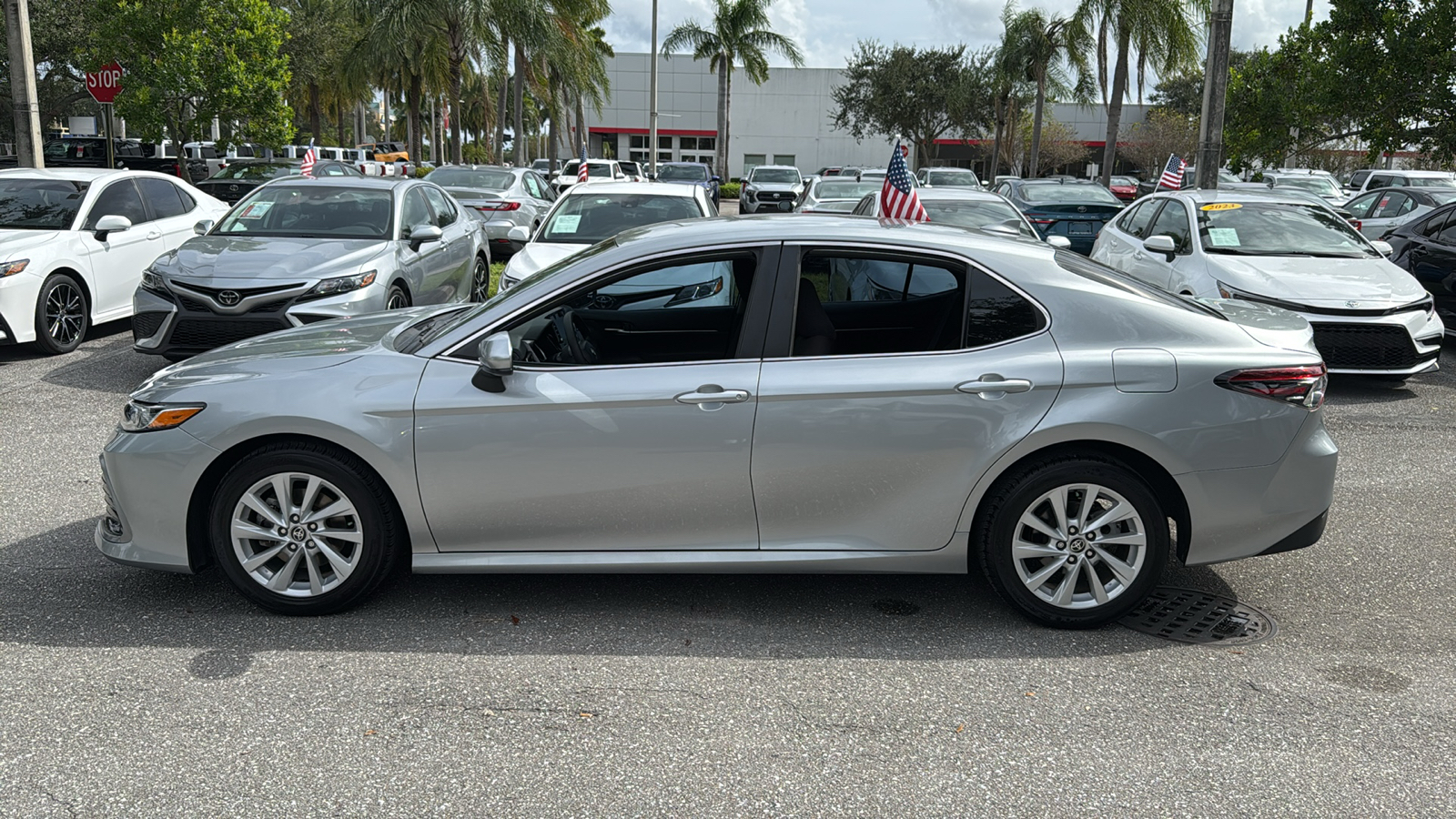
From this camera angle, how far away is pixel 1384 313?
9.05m

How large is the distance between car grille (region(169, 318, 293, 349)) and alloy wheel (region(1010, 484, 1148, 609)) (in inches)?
239

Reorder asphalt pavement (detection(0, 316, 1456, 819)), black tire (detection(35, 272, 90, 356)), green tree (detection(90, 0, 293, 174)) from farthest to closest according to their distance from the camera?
green tree (detection(90, 0, 293, 174)) → black tire (detection(35, 272, 90, 356)) → asphalt pavement (detection(0, 316, 1456, 819))

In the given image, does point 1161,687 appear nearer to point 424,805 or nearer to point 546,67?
point 424,805

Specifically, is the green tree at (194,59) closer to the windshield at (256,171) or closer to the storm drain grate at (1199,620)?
the windshield at (256,171)

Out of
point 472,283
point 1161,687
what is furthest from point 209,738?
point 472,283

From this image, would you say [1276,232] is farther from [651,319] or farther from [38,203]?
[38,203]

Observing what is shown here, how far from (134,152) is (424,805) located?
35219 mm

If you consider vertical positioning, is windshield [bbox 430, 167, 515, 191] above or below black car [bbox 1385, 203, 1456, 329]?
above

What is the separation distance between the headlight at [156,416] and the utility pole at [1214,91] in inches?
531

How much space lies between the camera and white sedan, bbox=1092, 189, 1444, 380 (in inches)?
358

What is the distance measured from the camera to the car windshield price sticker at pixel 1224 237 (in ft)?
33.1

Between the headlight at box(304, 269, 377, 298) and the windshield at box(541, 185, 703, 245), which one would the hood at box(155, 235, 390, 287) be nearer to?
the headlight at box(304, 269, 377, 298)

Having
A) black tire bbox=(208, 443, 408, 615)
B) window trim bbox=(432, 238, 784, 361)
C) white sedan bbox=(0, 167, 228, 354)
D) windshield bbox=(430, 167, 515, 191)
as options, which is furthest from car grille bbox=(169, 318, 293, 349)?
windshield bbox=(430, 167, 515, 191)

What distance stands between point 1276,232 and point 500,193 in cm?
1209
